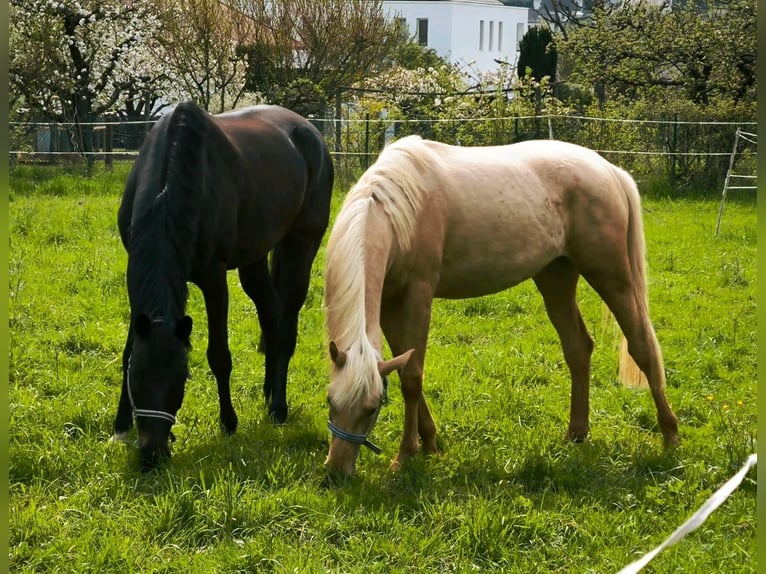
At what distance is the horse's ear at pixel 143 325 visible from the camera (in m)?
4.19

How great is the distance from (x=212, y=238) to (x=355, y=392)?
132cm

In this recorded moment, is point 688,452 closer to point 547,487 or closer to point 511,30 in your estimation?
point 547,487

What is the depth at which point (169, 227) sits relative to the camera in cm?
450

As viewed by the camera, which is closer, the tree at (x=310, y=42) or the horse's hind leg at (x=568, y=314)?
the horse's hind leg at (x=568, y=314)

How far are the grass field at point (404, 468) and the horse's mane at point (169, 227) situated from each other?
0.81 meters

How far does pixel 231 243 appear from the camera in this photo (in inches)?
199

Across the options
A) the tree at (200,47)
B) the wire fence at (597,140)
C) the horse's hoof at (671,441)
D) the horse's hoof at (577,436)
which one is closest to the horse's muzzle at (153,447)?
the horse's hoof at (577,436)

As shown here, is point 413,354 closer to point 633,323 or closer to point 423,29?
point 633,323

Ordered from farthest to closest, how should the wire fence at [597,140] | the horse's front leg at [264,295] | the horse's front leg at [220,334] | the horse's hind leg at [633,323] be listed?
the wire fence at [597,140]
the horse's front leg at [264,295]
the horse's hind leg at [633,323]
the horse's front leg at [220,334]

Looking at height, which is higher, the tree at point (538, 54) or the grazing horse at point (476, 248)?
the tree at point (538, 54)

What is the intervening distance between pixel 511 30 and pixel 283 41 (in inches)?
1590

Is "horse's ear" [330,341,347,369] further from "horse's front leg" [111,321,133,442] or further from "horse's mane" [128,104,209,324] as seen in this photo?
"horse's front leg" [111,321,133,442]

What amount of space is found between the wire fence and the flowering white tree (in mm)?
1338

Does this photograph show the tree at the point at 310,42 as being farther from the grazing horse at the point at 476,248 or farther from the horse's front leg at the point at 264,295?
the grazing horse at the point at 476,248
